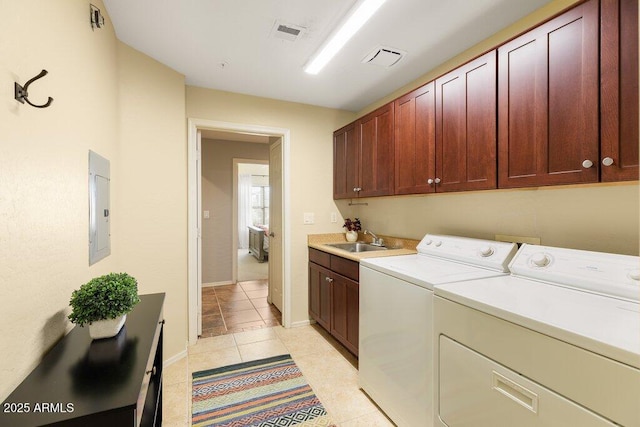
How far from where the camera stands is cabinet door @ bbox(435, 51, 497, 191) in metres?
1.66

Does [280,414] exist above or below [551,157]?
below

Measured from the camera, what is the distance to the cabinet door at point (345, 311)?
7.72 feet

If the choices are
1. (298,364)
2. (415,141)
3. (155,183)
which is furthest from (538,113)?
(155,183)

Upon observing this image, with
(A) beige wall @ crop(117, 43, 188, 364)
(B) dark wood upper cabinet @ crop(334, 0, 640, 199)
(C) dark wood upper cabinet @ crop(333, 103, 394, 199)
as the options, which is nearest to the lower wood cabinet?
(C) dark wood upper cabinet @ crop(333, 103, 394, 199)

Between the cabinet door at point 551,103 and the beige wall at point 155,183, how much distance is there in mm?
2431

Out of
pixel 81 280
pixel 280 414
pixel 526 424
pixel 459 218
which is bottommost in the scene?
pixel 280 414

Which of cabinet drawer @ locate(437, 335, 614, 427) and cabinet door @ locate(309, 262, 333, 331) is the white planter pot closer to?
cabinet drawer @ locate(437, 335, 614, 427)

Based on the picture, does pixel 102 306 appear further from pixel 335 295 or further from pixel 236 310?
pixel 236 310

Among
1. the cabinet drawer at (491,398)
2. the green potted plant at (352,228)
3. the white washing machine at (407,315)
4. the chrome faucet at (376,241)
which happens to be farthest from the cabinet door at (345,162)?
the cabinet drawer at (491,398)

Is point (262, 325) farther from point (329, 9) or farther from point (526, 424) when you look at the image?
point (329, 9)

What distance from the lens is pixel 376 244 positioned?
307 centimetres

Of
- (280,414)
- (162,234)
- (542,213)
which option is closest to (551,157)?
(542,213)

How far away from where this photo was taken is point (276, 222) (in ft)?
11.7

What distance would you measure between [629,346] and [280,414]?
5.93ft
